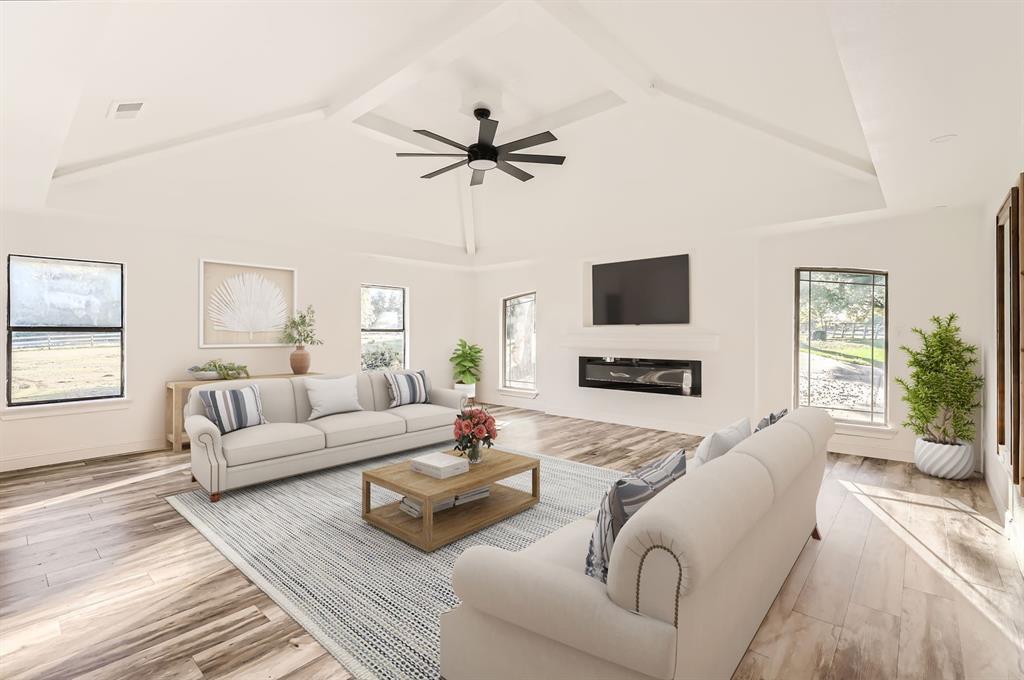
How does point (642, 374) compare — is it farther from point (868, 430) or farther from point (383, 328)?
point (383, 328)

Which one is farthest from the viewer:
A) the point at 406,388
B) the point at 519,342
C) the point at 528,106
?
the point at 519,342

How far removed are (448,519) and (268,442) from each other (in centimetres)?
175

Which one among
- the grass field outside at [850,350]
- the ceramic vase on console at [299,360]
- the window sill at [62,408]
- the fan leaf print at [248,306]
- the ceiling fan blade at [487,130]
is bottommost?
the window sill at [62,408]

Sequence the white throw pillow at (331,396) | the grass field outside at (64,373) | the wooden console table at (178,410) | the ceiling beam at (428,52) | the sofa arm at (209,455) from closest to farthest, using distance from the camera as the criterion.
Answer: the ceiling beam at (428,52), the sofa arm at (209,455), the grass field outside at (64,373), the white throw pillow at (331,396), the wooden console table at (178,410)

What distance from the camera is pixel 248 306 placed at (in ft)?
20.2

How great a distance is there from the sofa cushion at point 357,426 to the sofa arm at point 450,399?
2.64ft

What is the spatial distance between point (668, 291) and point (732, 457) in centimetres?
488

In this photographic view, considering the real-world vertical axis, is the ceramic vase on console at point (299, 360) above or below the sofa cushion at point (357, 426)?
above

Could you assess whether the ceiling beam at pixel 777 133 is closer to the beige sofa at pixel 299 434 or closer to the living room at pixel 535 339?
the living room at pixel 535 339

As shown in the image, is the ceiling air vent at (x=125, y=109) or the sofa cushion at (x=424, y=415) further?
the sofa cushion at (x=424, y=415)

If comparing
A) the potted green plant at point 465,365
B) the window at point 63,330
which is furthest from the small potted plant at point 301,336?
the potted green plant at point 465,365

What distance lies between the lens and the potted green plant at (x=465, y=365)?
860cm

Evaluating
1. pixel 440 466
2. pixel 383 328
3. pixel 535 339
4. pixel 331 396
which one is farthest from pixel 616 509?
pixel 383 328

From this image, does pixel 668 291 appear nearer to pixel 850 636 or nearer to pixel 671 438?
pixel 671 438
